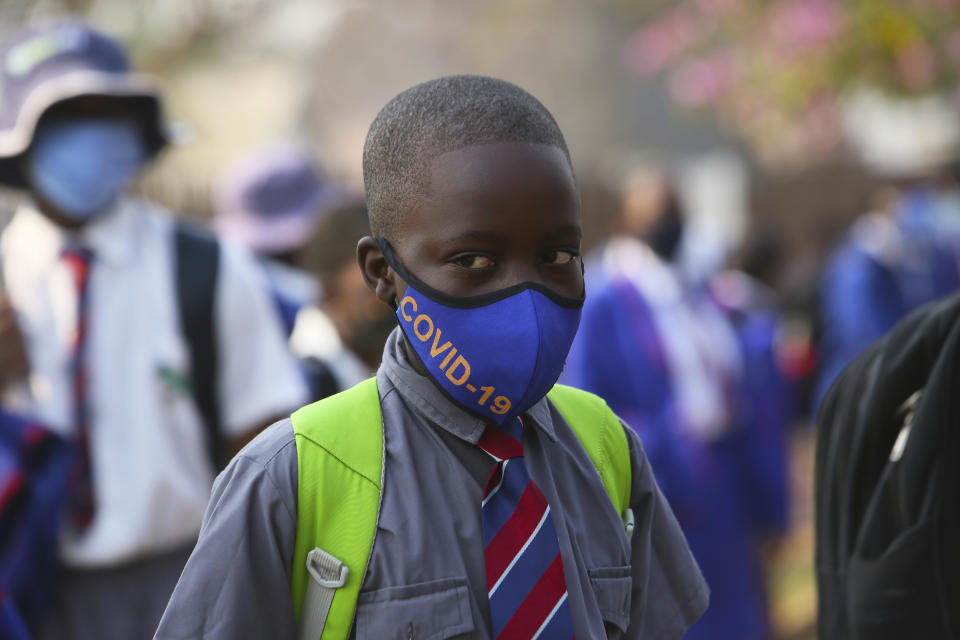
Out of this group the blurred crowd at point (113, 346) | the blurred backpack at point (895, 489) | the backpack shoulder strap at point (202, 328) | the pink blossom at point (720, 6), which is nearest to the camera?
the blurred backpack at point (895, 489)

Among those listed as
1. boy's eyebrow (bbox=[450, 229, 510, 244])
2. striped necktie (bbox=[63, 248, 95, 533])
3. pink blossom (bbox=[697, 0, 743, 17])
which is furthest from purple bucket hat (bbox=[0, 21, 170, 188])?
pink blossom (bbox=[697, 0, 743, 17])

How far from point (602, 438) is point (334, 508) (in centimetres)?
53

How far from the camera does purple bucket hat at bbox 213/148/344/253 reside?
6.14 m

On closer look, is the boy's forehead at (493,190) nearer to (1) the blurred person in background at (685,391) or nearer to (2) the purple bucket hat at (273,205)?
(1) the blurred person in background at (685,391)

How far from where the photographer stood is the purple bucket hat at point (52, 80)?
380 centimetres

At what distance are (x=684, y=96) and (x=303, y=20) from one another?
1890cm

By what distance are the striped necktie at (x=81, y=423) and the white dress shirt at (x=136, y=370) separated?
17 mm

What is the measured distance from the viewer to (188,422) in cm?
364

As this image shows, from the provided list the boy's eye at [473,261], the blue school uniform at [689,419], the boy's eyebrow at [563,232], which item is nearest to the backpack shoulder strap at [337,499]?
the boy's eye at [473,261]

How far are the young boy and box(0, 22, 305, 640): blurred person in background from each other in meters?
1.68

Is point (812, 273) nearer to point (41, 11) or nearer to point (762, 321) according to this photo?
point (762, 321)

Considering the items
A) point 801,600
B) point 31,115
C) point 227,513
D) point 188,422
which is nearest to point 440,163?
point 227,513

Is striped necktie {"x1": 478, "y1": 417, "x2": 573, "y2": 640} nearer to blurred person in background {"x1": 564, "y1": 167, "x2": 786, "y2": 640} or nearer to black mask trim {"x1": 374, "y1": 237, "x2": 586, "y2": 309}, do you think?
black mask trim {"x1": 374, "y1": 237, "x2": 586, "y2": 309}

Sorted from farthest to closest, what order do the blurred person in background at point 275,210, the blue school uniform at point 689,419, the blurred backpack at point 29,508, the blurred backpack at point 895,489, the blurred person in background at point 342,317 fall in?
1. the blurred person in background at point 275,210
2. the blue school uniform at point 689,419
3. the blurred person in background at point 342,317
4. the blurred backpack at point 29,508
5. the blurred backpack at point 895,489
